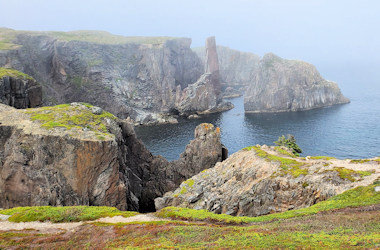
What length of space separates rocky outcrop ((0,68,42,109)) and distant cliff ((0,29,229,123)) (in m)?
49.8

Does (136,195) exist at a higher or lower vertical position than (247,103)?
lower

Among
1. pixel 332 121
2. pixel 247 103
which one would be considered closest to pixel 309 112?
pixel 332 121

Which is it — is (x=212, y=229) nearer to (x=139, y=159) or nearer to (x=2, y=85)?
(x=139, y=159)

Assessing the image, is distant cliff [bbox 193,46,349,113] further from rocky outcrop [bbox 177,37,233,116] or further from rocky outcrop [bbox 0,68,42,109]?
rocky outcrop [bbox 0,68,42,109]

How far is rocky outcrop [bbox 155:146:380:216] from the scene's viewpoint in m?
32.5

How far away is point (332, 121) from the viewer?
129750 mm

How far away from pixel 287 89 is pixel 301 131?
60795 millimetres

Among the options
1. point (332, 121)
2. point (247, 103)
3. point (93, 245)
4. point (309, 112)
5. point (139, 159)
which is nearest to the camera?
point (93, 245)

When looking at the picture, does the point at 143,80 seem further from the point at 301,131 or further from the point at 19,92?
the point at 301,131

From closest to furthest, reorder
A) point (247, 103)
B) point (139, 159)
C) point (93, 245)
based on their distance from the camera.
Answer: point (93, 245)
point (139, 159)
point (247, 103)

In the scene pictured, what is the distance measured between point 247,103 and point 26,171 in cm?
14281

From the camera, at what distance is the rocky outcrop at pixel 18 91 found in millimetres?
72000

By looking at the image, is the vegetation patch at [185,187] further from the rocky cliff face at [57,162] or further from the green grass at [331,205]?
the green grass at [331,205]

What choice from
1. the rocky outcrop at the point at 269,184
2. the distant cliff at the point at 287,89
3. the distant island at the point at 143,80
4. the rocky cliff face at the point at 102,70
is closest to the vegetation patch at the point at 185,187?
the rocky outcrop at the point at 269,184
